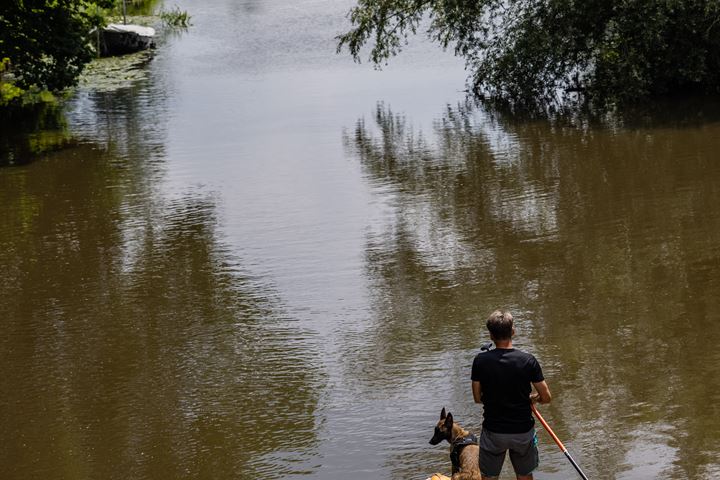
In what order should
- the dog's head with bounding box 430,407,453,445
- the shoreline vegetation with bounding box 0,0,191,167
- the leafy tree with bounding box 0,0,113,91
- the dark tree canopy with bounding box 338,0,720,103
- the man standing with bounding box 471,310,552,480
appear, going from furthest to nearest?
1. the leafy tree with bounding box 0,0,113,91
2. the shoreline vegetation with bounding box 0,0,191,167
3. the dark tree canopy with bounding box 338,0,720,103
4. the dog's head with bounding box 430,407,453,445
5. the man standing with bounding box 471,310,552,480

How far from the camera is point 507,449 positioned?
21.5 feet

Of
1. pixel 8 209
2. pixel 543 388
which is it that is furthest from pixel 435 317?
pixel 8 209

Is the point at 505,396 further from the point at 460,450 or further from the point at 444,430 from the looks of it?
the point at 444,430

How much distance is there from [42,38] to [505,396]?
897 inches

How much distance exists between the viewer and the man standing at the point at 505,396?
6.26 metres

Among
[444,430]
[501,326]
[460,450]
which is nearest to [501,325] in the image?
[501,326]

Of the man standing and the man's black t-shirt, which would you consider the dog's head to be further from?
the man's black t-shirt

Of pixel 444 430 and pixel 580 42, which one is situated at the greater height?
pixel 580 42

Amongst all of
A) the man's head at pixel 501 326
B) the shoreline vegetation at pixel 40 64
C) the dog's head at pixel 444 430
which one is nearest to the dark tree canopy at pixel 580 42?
the shoreline vegetation at pixel 40 64

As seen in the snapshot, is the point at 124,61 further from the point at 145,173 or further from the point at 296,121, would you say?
the point at 145,173

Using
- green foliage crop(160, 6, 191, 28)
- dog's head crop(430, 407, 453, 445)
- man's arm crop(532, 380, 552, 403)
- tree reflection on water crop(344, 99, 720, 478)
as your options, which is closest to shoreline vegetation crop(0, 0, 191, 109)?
tree reflection on water crop(344, 99, 720, 478)

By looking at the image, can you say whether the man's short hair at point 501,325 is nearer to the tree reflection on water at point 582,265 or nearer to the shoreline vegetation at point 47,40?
the tree reflection on water at point 582,265

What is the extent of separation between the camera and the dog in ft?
22.7

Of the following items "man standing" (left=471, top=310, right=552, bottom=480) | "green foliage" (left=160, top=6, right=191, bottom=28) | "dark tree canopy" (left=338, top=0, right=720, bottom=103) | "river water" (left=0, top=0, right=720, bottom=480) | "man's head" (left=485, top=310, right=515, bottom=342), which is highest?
"green foliage" (left=160, top=6, right=191, bottom=28)
